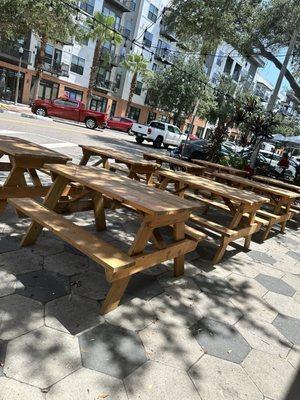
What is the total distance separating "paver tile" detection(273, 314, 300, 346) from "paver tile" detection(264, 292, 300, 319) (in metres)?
0.10

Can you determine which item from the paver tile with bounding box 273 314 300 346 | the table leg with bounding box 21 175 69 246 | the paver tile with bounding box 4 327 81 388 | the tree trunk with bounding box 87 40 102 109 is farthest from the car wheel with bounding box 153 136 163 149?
the paver tile with bounding box 4 327 81 388

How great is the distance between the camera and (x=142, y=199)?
10.5 feet

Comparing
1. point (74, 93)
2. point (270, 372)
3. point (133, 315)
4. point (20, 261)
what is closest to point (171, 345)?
point (133, 315)

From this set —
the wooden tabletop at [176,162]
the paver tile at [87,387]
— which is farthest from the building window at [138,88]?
the paver tile at [87,387]

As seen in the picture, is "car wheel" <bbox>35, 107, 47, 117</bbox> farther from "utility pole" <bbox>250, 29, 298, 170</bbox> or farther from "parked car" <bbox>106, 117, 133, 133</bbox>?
"utility pole" <bbox>250, 29, 298, 170</bbox>

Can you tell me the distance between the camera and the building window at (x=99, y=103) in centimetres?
4088

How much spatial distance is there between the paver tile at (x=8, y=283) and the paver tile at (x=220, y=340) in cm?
155

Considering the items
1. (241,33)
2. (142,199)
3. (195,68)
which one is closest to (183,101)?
(195,68)

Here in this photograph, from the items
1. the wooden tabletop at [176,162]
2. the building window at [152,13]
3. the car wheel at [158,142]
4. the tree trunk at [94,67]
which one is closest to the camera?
the wooden tabletop at [176,162]

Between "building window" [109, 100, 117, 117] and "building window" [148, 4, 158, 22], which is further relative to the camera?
"building window" [109, 100, 117, 117]

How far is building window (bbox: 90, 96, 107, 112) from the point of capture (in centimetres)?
4088

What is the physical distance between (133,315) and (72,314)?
0.52 m

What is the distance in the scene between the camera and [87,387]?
7.13 feet

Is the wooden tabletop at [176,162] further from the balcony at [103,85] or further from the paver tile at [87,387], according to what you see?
the balcony at [103,85]
